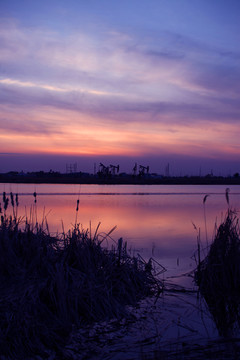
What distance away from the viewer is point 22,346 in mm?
2691

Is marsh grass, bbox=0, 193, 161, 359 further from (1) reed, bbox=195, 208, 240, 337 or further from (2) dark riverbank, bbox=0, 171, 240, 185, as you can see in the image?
(2) dark riverbank, bbox=0, 171, 240, 185

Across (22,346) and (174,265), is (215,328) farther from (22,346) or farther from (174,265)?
(174,265)

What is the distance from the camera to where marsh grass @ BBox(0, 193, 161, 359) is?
9.33 ft

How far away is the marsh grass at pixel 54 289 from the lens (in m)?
2.84

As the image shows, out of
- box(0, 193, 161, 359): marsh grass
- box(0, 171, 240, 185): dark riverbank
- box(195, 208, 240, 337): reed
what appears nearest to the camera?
box(0, 193, 161, 359): marsh grass

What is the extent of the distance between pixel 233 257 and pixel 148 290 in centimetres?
109

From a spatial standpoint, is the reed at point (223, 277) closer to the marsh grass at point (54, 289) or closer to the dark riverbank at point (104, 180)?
the marsh grass at point (54, 289)

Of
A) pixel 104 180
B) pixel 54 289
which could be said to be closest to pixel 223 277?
pixel 54 289

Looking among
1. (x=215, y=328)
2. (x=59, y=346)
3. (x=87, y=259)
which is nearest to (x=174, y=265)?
(x=87, y=259)

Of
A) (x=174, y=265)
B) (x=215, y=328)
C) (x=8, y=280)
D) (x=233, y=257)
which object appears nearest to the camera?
(x=215, y=328)

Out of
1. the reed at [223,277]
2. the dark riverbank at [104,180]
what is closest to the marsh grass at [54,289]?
the reed at [223,277]

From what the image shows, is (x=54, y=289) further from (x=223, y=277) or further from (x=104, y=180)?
(x=104, y=180)

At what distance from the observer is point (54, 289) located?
3502 millimetres

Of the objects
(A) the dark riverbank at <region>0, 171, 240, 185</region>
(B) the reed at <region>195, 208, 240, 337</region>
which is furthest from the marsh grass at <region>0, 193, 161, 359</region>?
(A) the dark riverbank at <region>0, 171, 240, 185</region>
